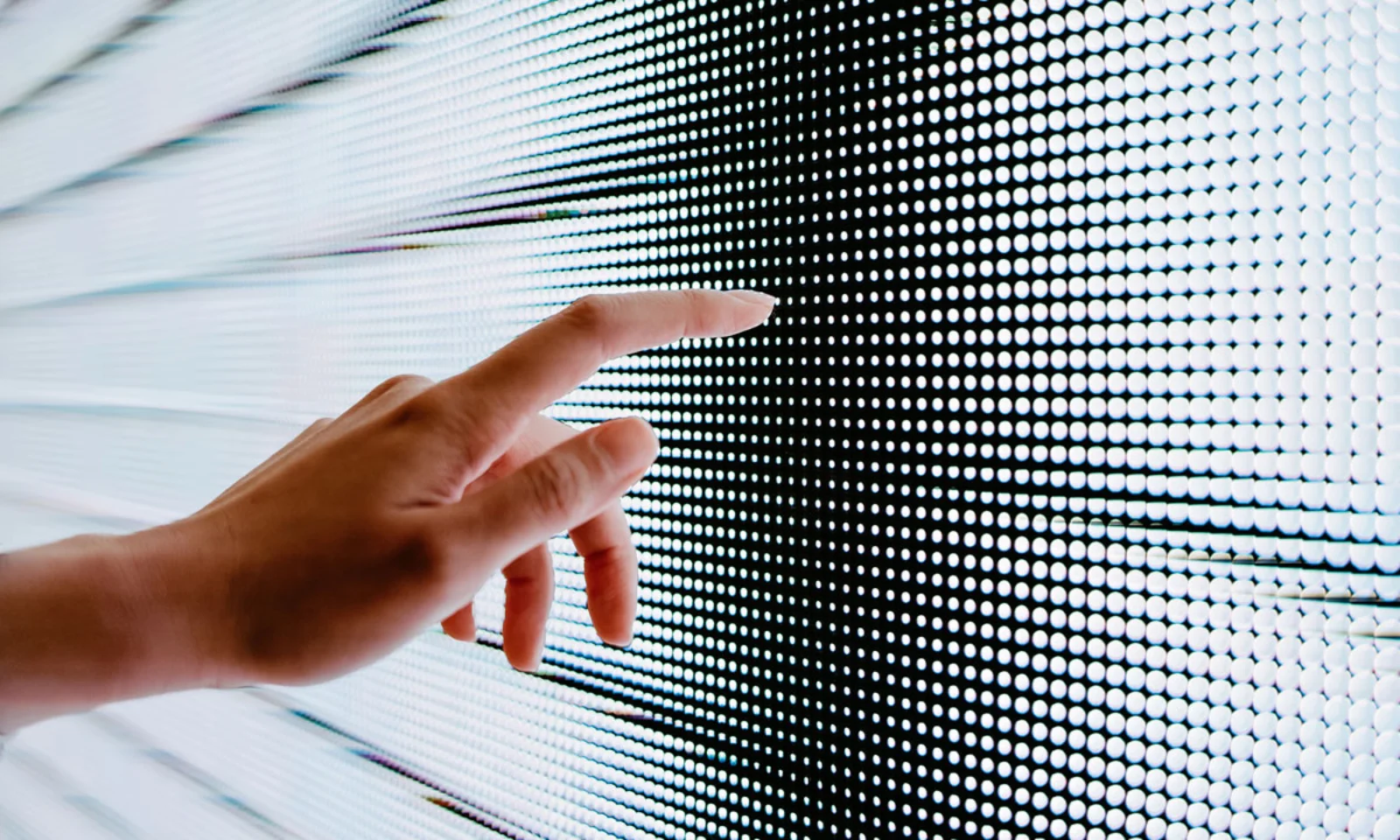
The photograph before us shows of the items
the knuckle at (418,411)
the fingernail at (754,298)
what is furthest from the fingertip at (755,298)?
the knuckle at (418,411)

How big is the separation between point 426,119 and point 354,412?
71cm

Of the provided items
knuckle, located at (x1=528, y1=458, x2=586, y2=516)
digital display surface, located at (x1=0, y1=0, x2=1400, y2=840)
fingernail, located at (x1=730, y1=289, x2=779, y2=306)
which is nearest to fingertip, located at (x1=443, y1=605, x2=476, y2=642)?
digital display surface, located at (x1=0, y1=0, x2=1400, y2=840)

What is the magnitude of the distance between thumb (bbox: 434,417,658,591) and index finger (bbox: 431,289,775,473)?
44mm

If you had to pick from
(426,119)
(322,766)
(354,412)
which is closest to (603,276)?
(354,412)

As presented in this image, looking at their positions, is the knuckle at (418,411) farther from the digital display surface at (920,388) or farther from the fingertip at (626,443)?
the digital display surface at (920,388)

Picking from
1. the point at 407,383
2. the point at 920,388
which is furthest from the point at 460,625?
the point at 920,388

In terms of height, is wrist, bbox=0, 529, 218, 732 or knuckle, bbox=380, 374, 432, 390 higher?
knuckle, bbox=380, 374, 432, 390

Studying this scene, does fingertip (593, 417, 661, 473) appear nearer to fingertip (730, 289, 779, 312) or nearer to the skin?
the skin

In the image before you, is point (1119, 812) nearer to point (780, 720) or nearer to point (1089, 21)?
point (780, 720)

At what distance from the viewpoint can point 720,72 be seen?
0.88 metres

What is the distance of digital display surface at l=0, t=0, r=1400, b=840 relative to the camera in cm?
55

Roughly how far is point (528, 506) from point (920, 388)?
358mm

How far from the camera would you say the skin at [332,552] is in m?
0.59

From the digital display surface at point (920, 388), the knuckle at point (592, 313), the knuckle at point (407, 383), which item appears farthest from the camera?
the knuckle at point (407, 383)
